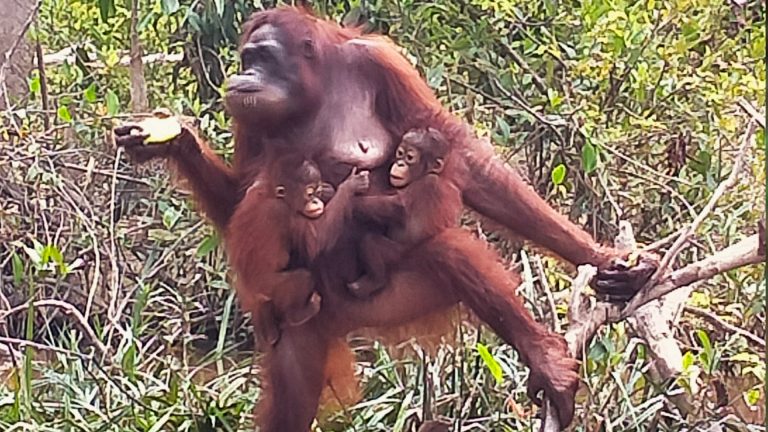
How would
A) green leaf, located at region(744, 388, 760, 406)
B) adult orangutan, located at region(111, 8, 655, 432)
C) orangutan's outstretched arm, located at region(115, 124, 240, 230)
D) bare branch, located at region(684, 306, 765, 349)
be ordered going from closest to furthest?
adult orangutan, located at region(111, 8, 655, 432)
orangutan's outstretched arm, located at region(115, 124, 240, 230)
bare branch, located at region(684, 306, 765, 349)
green leaf, located at region(744, 388, 760, 406)

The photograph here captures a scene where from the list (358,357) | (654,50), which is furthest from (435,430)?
(654,50)

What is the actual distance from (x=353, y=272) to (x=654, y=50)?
5.78 feet

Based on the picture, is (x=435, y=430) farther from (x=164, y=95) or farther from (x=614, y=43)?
(x=164, y=95)

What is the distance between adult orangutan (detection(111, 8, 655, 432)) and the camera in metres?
2.60

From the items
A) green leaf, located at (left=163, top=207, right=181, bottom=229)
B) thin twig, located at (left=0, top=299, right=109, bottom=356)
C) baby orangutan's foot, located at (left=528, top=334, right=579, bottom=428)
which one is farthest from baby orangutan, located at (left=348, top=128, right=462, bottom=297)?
green leaf, located at (left=163, top=207, right=181, bottom=229)

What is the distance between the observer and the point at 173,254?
4227 millimetres

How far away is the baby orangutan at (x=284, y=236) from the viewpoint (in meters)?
2.63

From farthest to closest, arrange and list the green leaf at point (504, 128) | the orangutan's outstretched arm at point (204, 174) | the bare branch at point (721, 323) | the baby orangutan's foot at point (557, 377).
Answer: the green leaf at point (504, 128) < the bare branch at point (721, 323) < the orangutan's outstretched arm at point (204, 174) < the baby orangutan's foot at point (557, 377)

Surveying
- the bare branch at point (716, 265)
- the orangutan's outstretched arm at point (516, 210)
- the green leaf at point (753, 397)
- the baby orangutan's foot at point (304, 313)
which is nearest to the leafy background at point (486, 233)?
the green leaf at point (753, 397)

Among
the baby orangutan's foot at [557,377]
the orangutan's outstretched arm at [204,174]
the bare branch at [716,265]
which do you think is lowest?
the baby orangutan's foot at [557,377]

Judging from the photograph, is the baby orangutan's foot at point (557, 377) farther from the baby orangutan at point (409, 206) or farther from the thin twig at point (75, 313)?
the thin twig at point (75, 313)

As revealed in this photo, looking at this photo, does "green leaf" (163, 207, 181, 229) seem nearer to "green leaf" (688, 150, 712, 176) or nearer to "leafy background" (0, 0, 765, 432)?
"leafy background" (0, 0, 765, 432)

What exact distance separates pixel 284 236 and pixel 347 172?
0.83 feet

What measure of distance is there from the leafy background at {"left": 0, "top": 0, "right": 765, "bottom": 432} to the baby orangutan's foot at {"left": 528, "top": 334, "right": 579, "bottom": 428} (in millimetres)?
560
